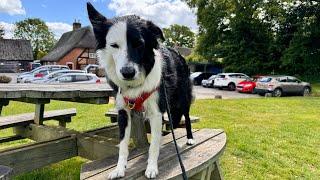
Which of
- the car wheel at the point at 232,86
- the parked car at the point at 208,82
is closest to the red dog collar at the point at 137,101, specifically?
the car wheel at the point at 232,86

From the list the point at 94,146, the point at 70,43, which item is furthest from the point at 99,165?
the point at 70,43

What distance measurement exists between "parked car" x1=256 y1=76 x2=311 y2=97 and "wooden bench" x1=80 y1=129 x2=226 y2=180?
76.2 ft

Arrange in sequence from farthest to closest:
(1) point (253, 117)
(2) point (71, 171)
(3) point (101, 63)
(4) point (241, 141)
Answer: (1) point (253, 117) → (4) point (241, 141) → (2) point (71, 171) → (3) point (101, 63)

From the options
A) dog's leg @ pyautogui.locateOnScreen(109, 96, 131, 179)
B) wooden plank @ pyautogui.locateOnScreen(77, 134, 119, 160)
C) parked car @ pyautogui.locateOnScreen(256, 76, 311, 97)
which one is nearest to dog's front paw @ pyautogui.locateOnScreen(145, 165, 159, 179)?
dog's leg @ pyautogui.locateOnScreen(109, 96, 131, 179)

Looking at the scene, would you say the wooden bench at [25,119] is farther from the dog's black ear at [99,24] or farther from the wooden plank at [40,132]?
the dog's black ear at [99,24]

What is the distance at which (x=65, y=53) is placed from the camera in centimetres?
5781

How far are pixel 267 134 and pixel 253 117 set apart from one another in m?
2.84

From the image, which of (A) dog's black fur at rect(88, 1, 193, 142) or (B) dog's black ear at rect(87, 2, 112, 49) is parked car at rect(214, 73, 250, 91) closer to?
(A) dog's black fur at rect(88, 1, 193, 142)

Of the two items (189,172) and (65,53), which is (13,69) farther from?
(189,172)

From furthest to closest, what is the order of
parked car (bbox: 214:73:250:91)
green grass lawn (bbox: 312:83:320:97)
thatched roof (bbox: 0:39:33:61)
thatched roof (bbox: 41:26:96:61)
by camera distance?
1. thatched roof (bbox: 0:39:33:61)
2. thatched roof (bbox: 41:26:96:61)
3. parked car (bbox: 214:73:250:91)
4. green grass lawn (bbox: 312:83:320:97)

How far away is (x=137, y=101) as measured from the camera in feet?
10.1

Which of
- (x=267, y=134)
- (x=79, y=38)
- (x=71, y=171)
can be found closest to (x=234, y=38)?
(x=79, y=38)

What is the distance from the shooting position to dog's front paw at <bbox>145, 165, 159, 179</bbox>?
116 inches

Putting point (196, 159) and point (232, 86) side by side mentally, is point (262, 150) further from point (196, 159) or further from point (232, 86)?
point (232, 86)
